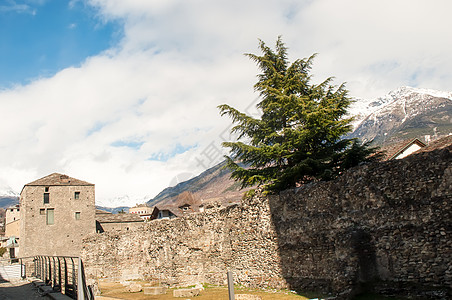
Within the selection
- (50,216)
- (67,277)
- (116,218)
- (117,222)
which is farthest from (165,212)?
(67,277)

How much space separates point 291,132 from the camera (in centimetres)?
1884

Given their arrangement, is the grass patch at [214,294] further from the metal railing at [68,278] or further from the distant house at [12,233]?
the distant house at [12,233]

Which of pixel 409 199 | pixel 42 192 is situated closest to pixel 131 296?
pixel 409 199

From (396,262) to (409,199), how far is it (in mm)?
2211

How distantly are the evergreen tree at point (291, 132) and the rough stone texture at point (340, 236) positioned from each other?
2.70 metres

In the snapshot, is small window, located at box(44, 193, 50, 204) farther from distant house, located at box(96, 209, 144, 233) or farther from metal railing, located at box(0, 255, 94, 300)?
metal railing, located at box(0, 255, 94, 300)

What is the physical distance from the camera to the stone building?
3928 cm

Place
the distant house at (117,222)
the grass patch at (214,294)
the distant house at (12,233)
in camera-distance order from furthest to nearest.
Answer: the distant house at (12,233) → the distant house at (117,222) → the grass patch at (214,294)

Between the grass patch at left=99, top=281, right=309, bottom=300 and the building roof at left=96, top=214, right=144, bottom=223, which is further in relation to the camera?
the building roof at left=96, top=214, right=144, bottom=223

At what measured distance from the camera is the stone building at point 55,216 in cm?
3928

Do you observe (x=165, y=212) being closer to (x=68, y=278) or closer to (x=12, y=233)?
(x=68, y=278)

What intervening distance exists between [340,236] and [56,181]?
128 ft

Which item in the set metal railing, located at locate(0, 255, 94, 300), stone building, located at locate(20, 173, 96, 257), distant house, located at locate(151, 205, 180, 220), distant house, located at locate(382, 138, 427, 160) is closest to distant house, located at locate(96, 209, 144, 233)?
stone building, located at locate(20, 173, 96, 257)

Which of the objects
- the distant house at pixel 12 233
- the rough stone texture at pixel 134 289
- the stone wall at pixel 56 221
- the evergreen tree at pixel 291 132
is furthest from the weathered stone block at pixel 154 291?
the distant house at pixel 12 233
